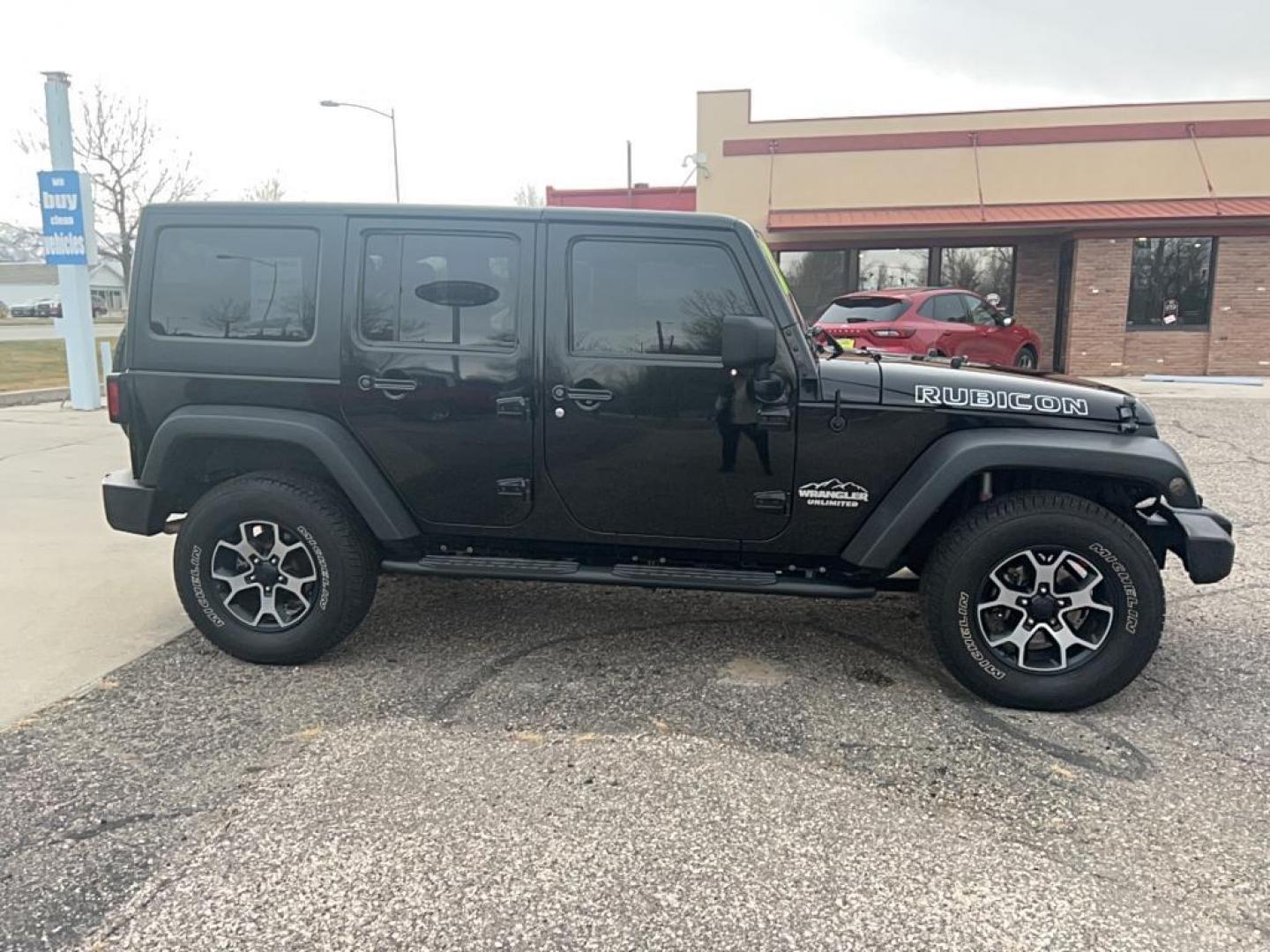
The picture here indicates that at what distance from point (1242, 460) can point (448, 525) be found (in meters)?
8.27

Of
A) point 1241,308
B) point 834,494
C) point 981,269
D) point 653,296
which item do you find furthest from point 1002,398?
point 1241,308

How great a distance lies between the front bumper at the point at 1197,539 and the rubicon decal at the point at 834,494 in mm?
1250

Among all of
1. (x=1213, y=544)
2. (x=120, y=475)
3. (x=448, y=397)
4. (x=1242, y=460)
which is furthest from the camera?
(x=1242, y=460)

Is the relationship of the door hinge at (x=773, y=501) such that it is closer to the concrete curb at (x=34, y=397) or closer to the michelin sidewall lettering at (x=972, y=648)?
the michelin sidewall lettering at (x=972, y=648)

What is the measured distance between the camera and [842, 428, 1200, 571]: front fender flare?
349 centimetres

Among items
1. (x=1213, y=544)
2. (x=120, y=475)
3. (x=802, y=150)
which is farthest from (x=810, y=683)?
(x=802, y=150)

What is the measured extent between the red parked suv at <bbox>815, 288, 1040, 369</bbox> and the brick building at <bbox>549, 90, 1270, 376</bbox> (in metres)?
4.40

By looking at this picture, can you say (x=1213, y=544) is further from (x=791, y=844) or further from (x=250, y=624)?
(x=250, y=624)

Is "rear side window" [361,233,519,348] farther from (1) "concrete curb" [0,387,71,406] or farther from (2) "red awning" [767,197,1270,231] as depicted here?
(2) "red awning" [767,197,1270,231]

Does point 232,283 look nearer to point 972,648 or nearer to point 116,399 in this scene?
point 116,399

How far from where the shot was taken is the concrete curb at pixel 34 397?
1261 cm

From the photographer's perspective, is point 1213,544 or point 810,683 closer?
point 1213,544

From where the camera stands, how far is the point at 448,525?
157 inches

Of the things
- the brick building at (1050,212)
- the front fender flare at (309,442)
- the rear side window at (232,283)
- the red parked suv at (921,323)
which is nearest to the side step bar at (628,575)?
the front fender flare at (309,442)
